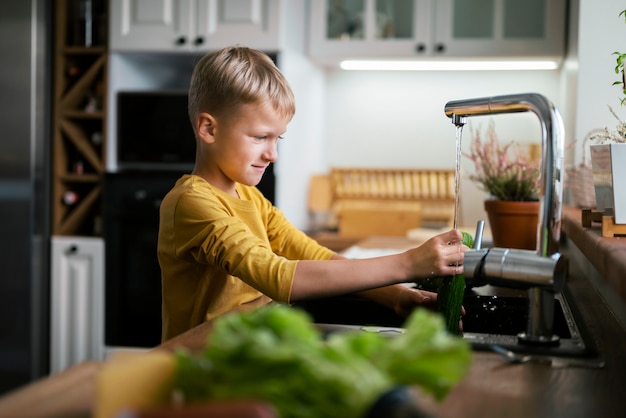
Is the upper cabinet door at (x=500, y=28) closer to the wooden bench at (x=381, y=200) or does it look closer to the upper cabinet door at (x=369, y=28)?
the upper cabinet door at (x=369, y=28)

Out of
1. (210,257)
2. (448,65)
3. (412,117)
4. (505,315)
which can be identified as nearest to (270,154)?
(210,257)

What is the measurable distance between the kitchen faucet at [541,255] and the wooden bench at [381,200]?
2.43m

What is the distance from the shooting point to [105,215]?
320 centimetres

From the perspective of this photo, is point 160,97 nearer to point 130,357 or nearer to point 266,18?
point 266,18

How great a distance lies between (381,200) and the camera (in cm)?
365

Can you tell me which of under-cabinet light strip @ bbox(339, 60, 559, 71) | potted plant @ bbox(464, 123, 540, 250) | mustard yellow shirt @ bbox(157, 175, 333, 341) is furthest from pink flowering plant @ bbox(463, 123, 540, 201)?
under-cabinet light strip @ bbox(339, 60, 559, 71)

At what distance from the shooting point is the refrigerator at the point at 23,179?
3.07 meters

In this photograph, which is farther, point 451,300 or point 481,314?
point 481,314

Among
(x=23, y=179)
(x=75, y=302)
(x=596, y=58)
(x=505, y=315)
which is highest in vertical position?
(x=596, y=58)

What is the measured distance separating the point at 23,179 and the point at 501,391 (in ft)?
8.76

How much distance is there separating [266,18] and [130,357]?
265 centimetres

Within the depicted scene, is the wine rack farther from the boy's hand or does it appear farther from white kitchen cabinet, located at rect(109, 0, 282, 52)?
the boy's hand

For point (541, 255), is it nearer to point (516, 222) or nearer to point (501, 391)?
point (501, 391)

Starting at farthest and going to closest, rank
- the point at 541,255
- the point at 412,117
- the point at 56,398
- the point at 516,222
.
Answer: the point at 412,117, the point at 516,222, the point at 541,255, the point at 56,398
